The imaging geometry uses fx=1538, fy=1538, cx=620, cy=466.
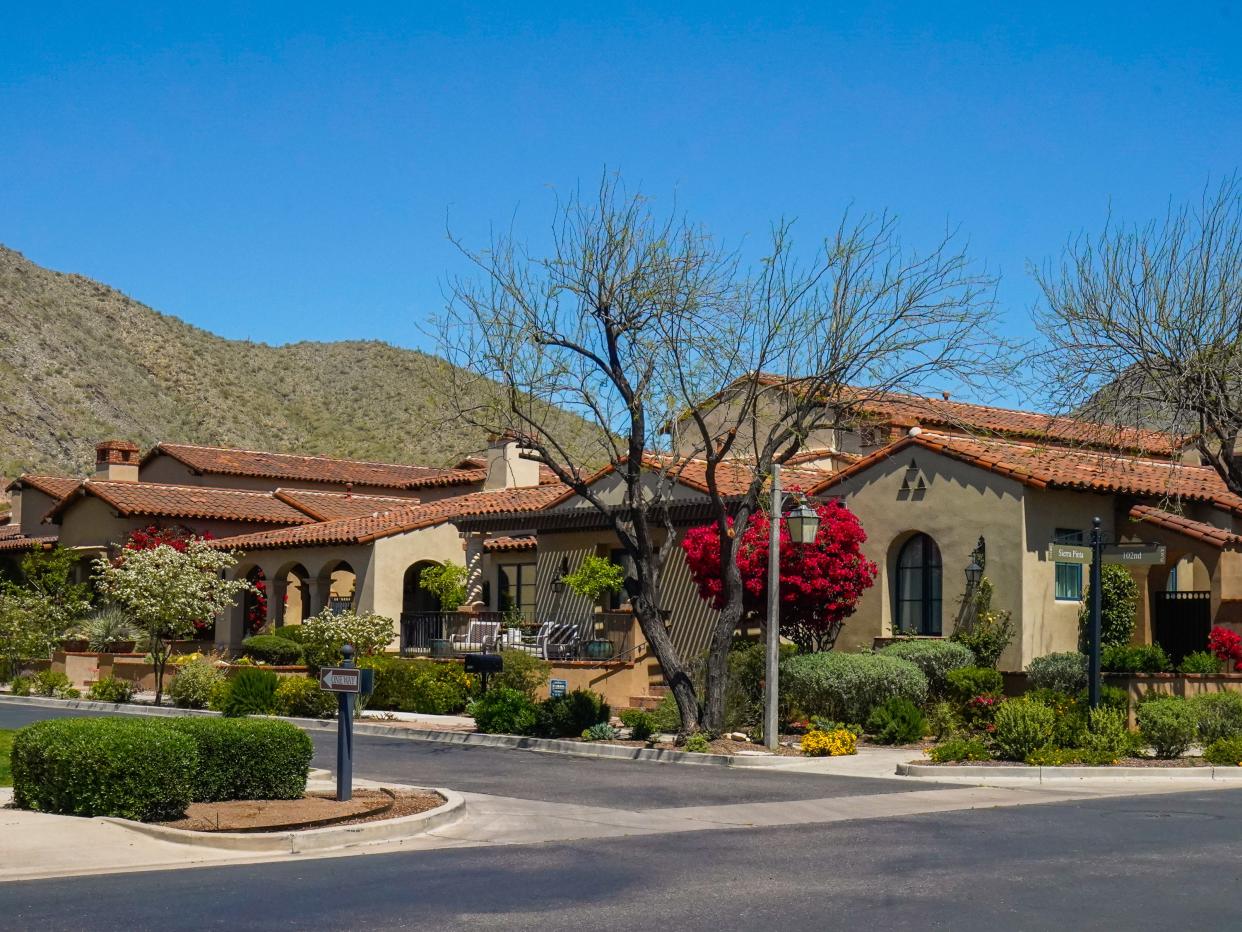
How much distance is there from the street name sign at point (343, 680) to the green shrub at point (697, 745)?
8091 millimetres

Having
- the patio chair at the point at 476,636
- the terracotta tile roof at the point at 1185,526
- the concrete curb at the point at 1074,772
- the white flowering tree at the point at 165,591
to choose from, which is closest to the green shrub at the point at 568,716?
the concrete curb at the point at 1074,772

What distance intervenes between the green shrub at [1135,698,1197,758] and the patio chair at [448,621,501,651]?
1623cm

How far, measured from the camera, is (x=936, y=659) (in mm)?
25312

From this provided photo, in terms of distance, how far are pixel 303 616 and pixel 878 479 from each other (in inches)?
807

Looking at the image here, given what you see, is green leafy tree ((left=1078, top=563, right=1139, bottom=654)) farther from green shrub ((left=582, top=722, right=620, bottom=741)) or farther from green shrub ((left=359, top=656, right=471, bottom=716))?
green shrub ((left=359, top=656, right=471, bottom=716))

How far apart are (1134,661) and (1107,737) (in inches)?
167

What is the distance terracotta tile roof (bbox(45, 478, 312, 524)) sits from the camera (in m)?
45.4

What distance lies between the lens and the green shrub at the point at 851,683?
24078 mm

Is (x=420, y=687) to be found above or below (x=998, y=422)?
below

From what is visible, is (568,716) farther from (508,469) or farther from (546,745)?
(508,469)

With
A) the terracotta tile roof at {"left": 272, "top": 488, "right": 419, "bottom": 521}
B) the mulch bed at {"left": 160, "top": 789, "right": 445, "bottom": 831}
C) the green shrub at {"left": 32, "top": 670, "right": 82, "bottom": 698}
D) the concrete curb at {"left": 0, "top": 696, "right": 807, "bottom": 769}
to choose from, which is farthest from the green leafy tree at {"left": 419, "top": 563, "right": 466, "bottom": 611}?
the mulch bed at {"left": 160, "top": 789, "right": 445, "bottom": 831}

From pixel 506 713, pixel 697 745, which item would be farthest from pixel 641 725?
pixel 506 713

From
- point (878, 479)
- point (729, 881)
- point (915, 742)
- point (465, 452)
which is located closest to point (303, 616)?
point (878, 479)

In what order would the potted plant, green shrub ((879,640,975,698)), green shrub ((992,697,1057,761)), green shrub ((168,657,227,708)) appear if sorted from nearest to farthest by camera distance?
green shrub ((992,697,1057,761))
green shrub ((879,640,975,698))
green shrub ((168,657,227,708))
the potted plant
